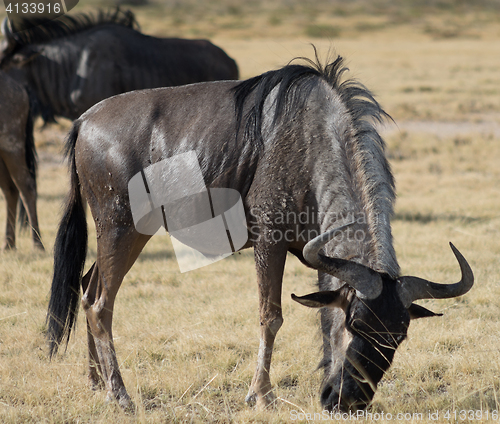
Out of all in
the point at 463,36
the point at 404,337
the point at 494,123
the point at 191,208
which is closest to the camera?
the point at 404,337

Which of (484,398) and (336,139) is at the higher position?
(336,139)

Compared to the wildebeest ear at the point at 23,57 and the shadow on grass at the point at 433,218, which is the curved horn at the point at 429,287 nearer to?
the shadow on grass at the point at 433,218

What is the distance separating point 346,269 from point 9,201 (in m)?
5.27

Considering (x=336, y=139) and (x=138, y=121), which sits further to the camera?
(x=138, y=121)

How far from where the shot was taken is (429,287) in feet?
10.0

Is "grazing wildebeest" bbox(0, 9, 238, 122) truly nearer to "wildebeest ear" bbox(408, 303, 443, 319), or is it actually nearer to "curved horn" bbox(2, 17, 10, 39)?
"curved horn" bbox(2, 17, 10, 39)

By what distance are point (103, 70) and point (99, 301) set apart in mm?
4632

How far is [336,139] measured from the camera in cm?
339

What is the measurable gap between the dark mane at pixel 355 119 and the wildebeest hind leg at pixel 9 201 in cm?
405

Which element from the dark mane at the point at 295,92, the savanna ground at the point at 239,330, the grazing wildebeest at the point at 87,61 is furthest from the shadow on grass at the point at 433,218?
the dark mane at the point at 295,92

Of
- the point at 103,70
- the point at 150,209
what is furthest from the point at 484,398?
→ the point at 103,70

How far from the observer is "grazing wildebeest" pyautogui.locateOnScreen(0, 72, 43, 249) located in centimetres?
649

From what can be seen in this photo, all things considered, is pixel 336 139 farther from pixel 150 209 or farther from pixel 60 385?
pixel 60 385

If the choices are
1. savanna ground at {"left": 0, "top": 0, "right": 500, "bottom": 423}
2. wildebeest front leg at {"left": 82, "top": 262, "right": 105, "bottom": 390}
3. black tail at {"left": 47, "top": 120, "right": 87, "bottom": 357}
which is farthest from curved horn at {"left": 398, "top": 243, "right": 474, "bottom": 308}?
black tail at {"left": 47, "top": 120, "right": 87, "bottom": 357}
